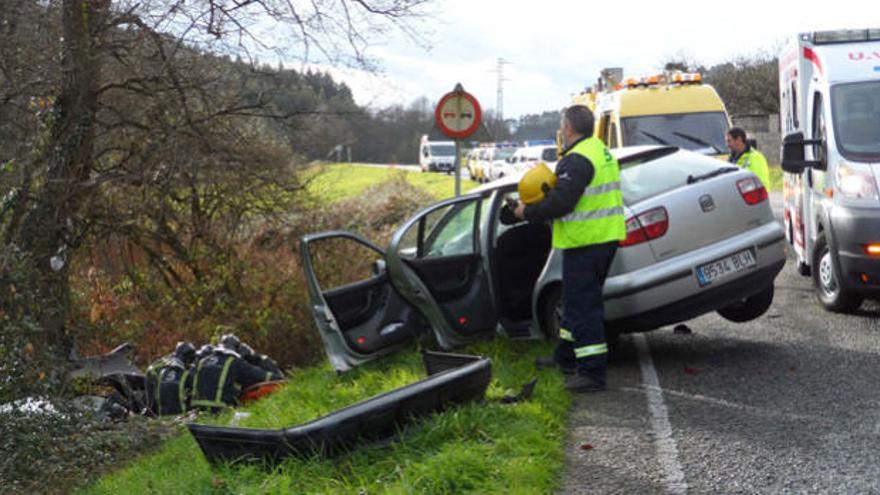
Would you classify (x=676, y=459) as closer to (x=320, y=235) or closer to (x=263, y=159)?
(x=320, y=235)

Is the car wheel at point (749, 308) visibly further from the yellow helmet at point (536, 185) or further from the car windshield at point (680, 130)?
the car windshield at point (680, 130)

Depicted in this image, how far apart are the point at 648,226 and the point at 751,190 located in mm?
932

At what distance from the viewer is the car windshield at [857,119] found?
952cm

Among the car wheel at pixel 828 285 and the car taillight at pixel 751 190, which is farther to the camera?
the car wheel at pixel 828 285

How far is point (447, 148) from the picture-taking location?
183 ft

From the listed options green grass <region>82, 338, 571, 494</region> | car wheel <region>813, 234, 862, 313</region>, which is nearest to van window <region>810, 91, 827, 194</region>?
car wheel <region>813, 234, 862, 313</region>

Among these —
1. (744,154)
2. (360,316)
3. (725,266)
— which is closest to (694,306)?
(725,266)

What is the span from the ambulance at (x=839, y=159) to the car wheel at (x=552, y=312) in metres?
2.71

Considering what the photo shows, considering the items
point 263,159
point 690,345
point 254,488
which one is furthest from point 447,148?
point 254,488

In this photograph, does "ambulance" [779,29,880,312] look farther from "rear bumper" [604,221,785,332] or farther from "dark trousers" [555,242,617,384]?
"dark trousers" [555,242,617,384]

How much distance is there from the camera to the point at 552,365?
7609 millimetres

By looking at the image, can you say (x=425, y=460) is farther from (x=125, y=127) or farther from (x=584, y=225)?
(x=125, y=127)

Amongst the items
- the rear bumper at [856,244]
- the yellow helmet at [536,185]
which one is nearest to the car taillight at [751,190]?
the rear bumper at [856,244]

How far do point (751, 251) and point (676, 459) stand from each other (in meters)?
2.72
